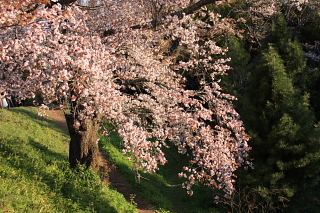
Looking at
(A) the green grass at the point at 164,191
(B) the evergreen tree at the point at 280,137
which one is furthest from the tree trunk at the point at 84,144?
(B) the evergreen tree at the point at 280,137

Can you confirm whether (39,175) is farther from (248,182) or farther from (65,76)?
(248,182)

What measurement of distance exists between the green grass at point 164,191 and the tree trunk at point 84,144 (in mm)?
791

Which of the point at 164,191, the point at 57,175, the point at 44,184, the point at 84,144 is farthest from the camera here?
the point at 164,191

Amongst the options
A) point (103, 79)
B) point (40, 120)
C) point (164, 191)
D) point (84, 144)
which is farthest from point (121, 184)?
point (40, 120)

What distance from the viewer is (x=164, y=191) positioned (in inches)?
480

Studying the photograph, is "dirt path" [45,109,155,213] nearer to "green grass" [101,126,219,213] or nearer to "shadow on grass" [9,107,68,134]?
"green grass" [101,126,219,213]

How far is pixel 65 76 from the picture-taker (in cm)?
533

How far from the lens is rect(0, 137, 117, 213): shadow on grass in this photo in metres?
7.27

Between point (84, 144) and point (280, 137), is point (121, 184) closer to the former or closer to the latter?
point (84, 144)

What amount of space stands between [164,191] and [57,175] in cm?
564

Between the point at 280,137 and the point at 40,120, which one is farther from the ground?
the point at 280,137

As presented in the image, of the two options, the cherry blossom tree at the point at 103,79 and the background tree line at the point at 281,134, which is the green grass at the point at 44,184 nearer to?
the cherry blossom tree at the point at 103,79

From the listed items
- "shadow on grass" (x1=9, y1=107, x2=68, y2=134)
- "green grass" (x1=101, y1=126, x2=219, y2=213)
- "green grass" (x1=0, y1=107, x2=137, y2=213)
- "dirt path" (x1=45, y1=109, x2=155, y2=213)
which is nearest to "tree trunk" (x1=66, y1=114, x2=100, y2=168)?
"green grass" (x1=0, y1=107, x2=137, y2=213)

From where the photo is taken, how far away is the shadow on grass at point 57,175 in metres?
7.27
